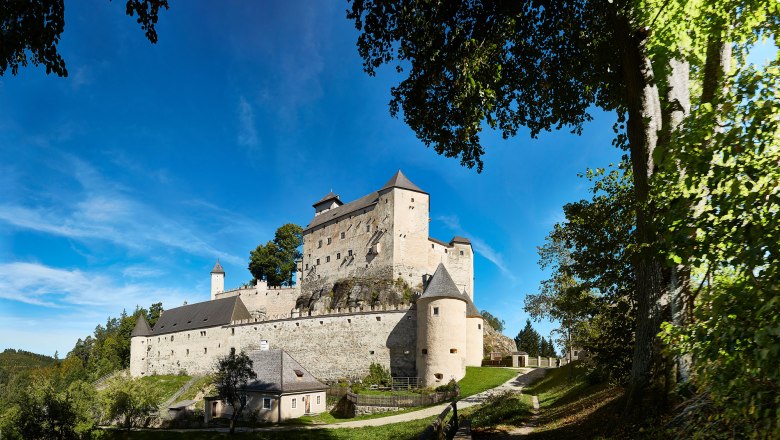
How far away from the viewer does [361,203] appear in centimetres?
6191

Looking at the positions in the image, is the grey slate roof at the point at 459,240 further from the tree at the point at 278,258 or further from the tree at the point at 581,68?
the tree at the point at 581,68

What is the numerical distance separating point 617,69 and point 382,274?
149 feet

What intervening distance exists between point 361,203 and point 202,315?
2570 cm

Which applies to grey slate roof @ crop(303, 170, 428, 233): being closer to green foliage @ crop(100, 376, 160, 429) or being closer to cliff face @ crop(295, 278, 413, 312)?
cliff face @ crop(295, 278, 413, 312)

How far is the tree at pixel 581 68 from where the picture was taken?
23.7ft

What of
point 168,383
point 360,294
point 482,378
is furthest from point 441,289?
point 168,383

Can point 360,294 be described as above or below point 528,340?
above

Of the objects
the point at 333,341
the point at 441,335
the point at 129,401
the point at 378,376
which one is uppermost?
the point at 441,335

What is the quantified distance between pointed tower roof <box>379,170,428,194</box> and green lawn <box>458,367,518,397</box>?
25988 millimetres

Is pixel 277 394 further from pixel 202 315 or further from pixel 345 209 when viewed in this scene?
pixel 345 209

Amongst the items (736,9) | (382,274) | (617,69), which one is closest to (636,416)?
(736,9)

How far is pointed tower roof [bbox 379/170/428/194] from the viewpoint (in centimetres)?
5703

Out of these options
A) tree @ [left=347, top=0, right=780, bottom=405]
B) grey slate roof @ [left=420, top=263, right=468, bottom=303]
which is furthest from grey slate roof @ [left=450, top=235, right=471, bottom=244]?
tree @ [left=347, top=0, right=780, bottom=405]

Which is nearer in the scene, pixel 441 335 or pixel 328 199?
pixel 441 335
